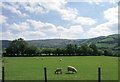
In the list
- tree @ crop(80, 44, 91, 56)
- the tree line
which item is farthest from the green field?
tree @ crop(80, 44, 91, 56)

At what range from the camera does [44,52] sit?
159 m

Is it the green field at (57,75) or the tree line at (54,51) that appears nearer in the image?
the green field at (57,75)

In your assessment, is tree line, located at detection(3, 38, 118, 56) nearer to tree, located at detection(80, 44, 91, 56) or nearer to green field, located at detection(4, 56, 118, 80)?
tree, located at detection(80, 44, 91, 56)

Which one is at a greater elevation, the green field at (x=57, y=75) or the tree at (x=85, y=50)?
the tree at (x=85, y=50)

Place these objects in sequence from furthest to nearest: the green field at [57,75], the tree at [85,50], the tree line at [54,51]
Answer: the tree at [85,50] < the tree line at [54,51] < the green field at [57,75]

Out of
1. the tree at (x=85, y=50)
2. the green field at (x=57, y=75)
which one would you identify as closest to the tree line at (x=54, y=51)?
the tree at (x=85, y=50)

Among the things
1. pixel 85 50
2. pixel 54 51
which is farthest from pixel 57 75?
pixel 54 51

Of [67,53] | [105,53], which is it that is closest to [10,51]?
[67,53]

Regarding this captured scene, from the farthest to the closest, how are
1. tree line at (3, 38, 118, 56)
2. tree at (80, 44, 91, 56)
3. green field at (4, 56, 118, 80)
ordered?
tree at (80, 44, 91, 56)
tree line at (3, 38, 118, 56)
green field at (4, 56, 118, 80)

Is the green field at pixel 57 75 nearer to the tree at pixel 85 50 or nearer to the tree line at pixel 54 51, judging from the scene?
the tree line at pixel 54 51

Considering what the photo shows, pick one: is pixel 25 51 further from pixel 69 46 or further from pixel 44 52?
pixel 69 46

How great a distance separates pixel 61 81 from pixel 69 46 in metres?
130

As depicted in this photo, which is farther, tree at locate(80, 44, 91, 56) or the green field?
tree at locate(80, 44, 91, 56)

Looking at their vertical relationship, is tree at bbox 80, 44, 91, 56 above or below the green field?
above
